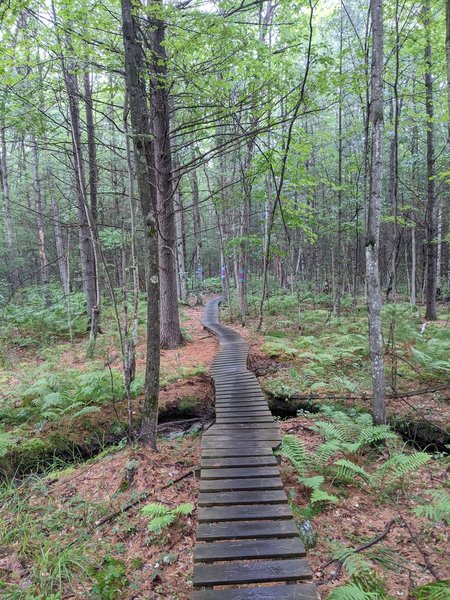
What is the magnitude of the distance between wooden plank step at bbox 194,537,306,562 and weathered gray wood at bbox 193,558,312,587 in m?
0.05

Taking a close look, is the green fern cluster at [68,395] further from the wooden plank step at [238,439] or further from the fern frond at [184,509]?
the fern frond at [184,509]

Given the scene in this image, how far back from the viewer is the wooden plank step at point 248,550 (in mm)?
3064

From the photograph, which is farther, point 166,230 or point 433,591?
point 166,230

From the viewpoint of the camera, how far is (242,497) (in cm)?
391

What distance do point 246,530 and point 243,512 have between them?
0.27 meters

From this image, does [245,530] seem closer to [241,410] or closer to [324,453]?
[324,453]

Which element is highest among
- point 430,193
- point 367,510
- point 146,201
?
point 430,193

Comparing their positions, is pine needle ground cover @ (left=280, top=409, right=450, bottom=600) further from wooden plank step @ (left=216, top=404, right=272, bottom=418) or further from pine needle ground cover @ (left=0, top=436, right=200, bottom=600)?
pine needle ground cover @ (left=0, top=436, right=200, bottom=600)

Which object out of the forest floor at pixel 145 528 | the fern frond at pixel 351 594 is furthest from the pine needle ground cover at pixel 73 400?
the fern frond at pixel 351 594

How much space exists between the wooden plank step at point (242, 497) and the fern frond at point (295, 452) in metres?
1.07

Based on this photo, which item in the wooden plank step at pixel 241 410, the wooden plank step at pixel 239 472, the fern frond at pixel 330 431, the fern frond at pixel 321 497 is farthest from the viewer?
the wooden plank step at pixel 241 410

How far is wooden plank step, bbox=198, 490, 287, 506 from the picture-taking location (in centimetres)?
381

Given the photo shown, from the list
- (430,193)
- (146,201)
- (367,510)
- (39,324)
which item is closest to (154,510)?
(367,510)

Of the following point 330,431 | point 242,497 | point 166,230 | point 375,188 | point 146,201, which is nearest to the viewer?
point 242,497
